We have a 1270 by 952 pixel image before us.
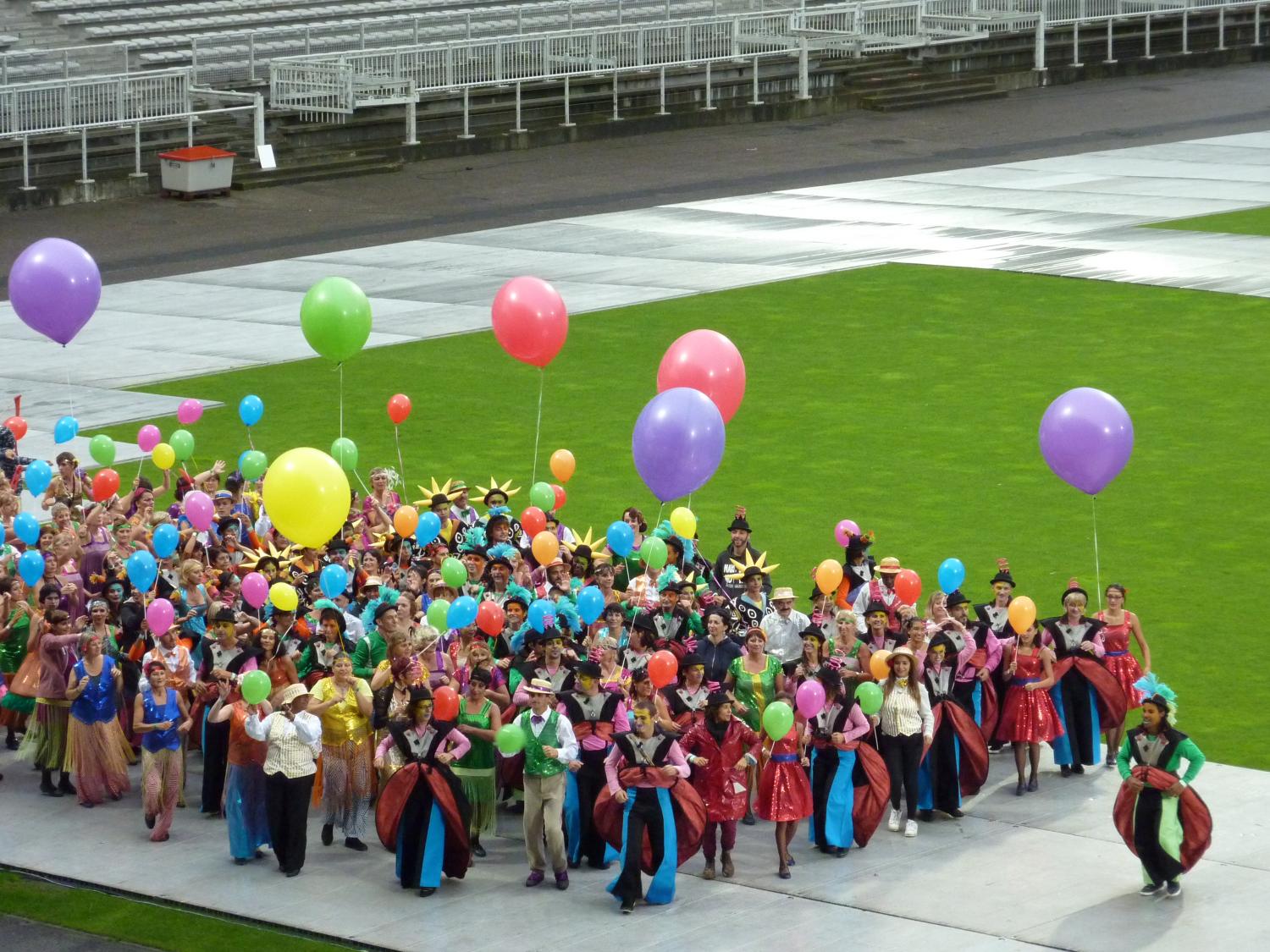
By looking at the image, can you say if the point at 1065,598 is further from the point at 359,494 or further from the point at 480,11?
the point at 480,11

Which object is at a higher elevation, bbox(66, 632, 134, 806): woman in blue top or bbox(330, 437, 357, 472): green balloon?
bbox(330, 437, 357, 472): green balloon

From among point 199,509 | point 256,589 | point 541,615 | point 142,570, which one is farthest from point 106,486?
point 541,615

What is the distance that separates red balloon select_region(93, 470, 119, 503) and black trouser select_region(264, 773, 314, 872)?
21.0ft

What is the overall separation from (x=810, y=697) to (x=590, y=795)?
1.60 m

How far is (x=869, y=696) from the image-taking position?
13336 millimetres

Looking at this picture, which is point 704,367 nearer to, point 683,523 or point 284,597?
point 683,523

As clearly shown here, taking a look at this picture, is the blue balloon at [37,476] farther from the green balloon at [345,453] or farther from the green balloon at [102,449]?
the green balloon at [345,453]

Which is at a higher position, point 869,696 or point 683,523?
point 683,523

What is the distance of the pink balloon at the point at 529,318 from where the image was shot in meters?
18.8

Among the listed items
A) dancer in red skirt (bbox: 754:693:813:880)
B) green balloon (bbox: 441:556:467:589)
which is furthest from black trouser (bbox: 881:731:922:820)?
green balloon (bbox: 441:556:467:589)

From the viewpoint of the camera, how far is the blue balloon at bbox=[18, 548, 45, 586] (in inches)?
616

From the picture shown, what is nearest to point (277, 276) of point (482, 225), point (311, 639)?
point (482, 225)

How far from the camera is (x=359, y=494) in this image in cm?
2202

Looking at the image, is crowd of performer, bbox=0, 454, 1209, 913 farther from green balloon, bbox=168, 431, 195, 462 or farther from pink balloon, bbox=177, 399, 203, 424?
pink balloon, bbox=177, 399, 203, 424
